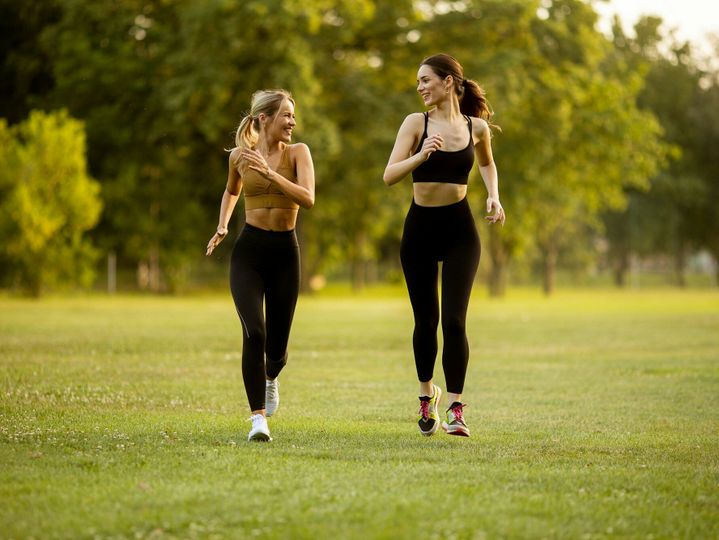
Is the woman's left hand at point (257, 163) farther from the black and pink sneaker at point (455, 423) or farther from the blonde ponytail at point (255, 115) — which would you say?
the black and pink sneaker at point (455, 423)

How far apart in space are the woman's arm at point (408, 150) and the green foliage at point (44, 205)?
27.7 metres

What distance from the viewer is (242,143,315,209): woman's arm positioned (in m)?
7.76

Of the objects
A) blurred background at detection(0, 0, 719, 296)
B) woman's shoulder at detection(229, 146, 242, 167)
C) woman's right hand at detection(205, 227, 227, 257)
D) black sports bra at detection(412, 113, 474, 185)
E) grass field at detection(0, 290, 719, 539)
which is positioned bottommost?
grass field at detection(0, 290, 719, 539)

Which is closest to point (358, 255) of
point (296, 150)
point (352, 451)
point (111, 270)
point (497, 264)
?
point (497, 264)

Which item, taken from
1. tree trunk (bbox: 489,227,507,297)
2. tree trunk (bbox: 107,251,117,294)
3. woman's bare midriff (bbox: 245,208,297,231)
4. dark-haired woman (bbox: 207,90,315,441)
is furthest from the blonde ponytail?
tree trunk (bbox: 489,227,507,297)

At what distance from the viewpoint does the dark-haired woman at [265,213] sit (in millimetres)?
7816

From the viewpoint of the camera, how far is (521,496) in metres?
5.62

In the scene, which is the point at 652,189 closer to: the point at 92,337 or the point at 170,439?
the point at 92,337

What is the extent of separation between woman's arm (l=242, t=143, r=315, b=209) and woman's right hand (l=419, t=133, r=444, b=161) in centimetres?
77

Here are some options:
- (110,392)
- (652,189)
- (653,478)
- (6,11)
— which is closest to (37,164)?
(6,11)

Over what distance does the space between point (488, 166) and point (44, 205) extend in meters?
28.5

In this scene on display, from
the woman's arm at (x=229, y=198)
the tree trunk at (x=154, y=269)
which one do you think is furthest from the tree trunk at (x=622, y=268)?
the woman's arm at (x=229, y=198)

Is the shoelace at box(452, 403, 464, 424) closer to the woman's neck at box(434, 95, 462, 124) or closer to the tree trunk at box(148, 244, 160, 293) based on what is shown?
the woman's neck at box(434, 95, 462, 124)

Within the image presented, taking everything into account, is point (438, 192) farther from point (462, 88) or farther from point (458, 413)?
point (458, 413)
